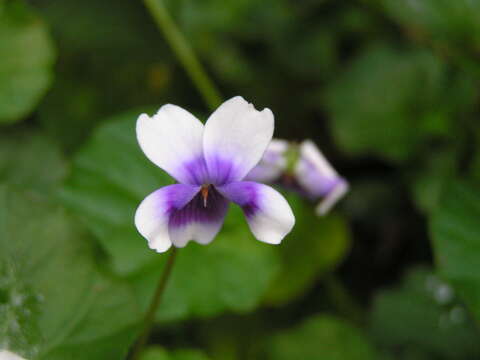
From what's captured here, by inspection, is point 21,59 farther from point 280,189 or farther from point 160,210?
point 160,210

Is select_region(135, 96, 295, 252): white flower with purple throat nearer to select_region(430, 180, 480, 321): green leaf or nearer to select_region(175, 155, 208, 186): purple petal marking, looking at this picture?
select_region(175, 155, 208, 186): purple petal marking

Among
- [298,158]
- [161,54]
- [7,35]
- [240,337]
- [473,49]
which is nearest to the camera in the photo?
[298,158]

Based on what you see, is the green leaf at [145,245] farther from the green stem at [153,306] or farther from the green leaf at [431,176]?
the green leaf at [431,176]

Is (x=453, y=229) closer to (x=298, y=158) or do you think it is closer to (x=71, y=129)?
(x=298, y=158)

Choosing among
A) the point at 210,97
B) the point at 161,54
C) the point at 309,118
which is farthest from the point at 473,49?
the point at 161,54

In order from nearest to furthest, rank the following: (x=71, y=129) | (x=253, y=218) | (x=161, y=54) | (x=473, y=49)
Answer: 1. (x=253, y=218)
2. (x=473, y=49)
3. (x=71, y=129)
4. (x=161, y=54)

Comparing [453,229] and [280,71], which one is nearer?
[453,229]
